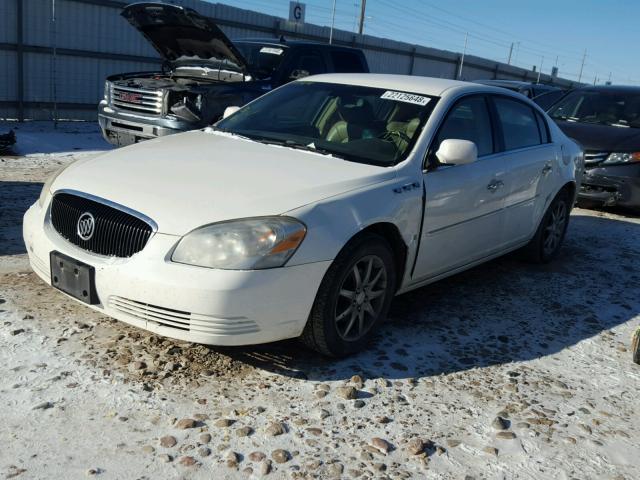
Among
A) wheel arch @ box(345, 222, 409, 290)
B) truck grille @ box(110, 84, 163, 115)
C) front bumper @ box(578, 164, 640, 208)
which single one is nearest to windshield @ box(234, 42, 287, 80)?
truck grille @ box(110, 84, 163, 115)

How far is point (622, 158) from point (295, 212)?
6229mm

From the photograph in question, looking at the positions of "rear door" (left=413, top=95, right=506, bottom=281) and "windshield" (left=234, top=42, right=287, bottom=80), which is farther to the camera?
"windshield" (left=234, top=42, right=287, bottom=80)

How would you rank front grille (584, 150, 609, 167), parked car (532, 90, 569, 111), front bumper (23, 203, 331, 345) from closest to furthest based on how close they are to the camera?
1. front bumper (23, 203, 331, 345)
2. front grille (584, 150, 609, 167)
3. parked car (532, 90, 569, 111)

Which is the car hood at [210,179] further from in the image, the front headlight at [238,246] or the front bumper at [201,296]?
the front bumper at [201,296]

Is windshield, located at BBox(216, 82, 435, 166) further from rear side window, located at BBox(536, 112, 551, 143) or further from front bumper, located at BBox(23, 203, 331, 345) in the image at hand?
rear side window, located at BBox(536, 112, 551, 143)

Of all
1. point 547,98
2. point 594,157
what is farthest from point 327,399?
point 547,98

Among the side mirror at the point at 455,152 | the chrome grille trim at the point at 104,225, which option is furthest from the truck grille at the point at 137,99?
the side mirror at the point at 455,152

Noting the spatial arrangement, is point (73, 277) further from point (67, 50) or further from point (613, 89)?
point (67, 50)

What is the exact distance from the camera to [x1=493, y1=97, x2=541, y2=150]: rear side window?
5023 millimetres

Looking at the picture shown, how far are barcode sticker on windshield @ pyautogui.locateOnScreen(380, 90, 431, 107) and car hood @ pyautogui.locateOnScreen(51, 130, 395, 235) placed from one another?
0.77m

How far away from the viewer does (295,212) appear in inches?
127

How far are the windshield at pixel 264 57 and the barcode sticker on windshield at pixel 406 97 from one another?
4367 millimetres

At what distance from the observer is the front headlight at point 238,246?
308cm

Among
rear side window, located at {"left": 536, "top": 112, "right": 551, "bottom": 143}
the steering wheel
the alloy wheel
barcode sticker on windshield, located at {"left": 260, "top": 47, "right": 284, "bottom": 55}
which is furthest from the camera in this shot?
barcode sticker on windshield, located at {"left": 260, "top": 47, "right": 284, "bottom": 55}
